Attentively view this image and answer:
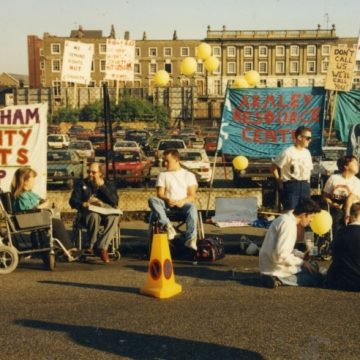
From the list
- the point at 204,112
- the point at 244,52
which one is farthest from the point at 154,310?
the point at 244,52

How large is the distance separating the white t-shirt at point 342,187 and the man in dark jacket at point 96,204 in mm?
3107

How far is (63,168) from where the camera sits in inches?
838

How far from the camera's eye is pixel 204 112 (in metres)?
78.8

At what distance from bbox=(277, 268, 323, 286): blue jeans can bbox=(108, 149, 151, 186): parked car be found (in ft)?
42.9

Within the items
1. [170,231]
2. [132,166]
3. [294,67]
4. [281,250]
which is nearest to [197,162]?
[132,166]

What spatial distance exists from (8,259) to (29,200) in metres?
0.90

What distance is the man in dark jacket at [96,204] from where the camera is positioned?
31.5 feet

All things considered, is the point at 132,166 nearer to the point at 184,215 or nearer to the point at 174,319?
the point at 184,215

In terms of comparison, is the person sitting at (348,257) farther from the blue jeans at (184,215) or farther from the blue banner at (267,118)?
the blue banner at (267,118)

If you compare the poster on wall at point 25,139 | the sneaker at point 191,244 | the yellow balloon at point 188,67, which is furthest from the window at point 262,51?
the sneaker at point 191,244

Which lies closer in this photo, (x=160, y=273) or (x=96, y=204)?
(x=160, y=273)

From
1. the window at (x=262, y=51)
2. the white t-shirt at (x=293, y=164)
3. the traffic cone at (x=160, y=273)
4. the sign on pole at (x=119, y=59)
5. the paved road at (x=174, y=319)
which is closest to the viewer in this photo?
the paved road at (x=174, y=319)

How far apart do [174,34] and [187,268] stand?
10409 cm

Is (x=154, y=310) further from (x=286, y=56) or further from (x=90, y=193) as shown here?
(x=286, y=56)
